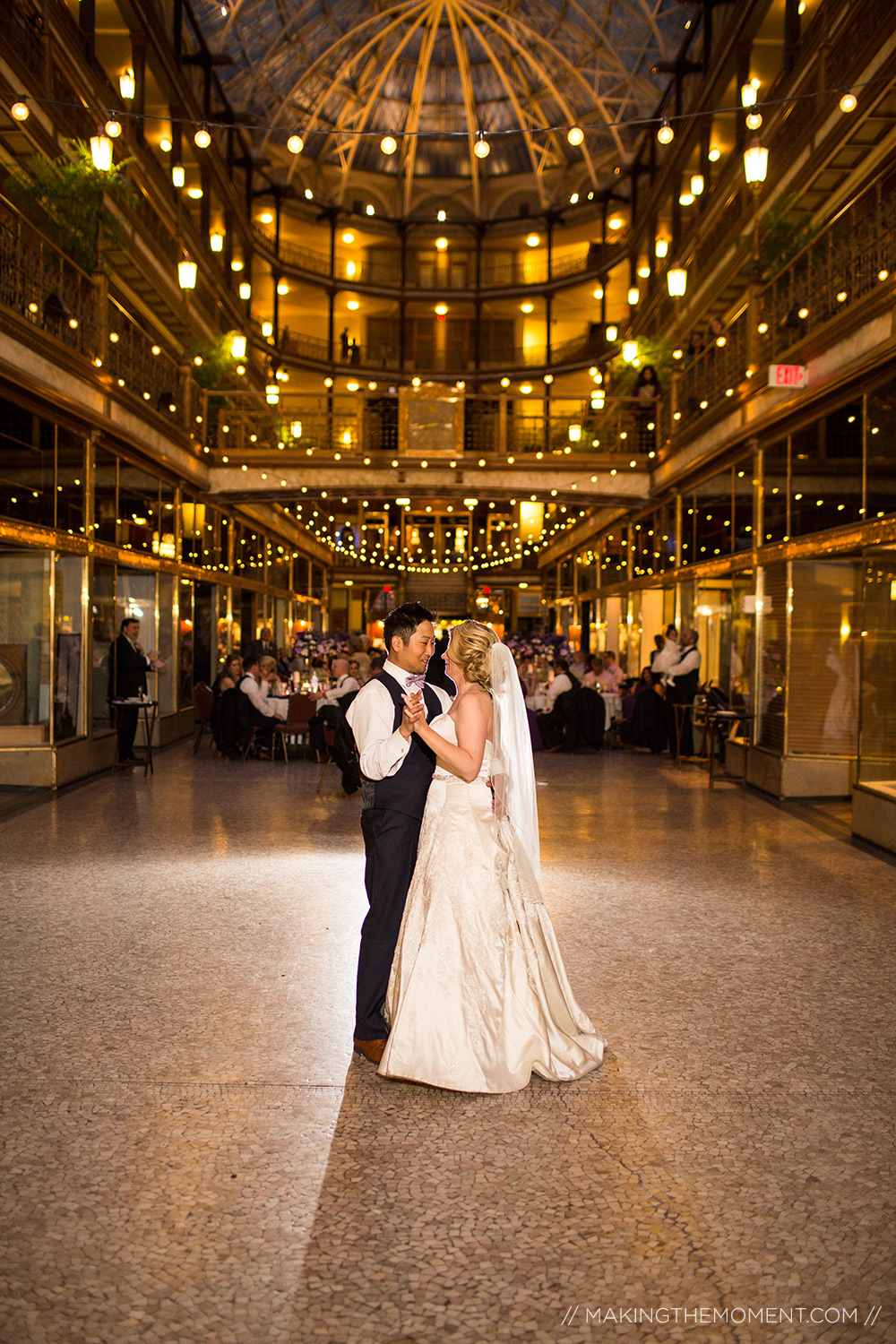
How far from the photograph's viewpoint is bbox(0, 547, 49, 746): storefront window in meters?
10.7

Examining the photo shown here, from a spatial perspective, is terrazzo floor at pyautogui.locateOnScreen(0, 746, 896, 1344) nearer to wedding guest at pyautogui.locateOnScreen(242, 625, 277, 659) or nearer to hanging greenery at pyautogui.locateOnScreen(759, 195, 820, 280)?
hanging greenery at pyautogui.locateOnScreen(759, 195, 820, 280)

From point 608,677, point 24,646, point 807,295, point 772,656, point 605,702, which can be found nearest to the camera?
point 807,295

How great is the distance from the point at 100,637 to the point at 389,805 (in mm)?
9634

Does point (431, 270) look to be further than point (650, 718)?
Yes

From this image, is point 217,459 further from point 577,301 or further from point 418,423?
point 577,301

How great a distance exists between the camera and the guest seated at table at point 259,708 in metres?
13.9

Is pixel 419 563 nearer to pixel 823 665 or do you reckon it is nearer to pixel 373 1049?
pixel 823 665

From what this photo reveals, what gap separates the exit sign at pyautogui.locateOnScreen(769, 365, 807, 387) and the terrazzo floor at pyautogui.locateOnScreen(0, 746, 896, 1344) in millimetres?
5503

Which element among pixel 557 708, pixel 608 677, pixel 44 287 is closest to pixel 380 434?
pixel 608 677

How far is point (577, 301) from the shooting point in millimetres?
36188

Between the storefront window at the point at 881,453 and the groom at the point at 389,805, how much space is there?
19.3ft

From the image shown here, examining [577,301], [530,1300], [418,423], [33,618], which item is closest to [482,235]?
[577,301]

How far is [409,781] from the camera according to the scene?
12.8ft

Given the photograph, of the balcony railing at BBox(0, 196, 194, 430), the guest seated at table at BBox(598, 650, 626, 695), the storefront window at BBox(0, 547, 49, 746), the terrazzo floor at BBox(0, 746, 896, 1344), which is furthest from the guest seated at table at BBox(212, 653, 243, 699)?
the terrazzo floor at BBox(0, 746, 896, 1344)
